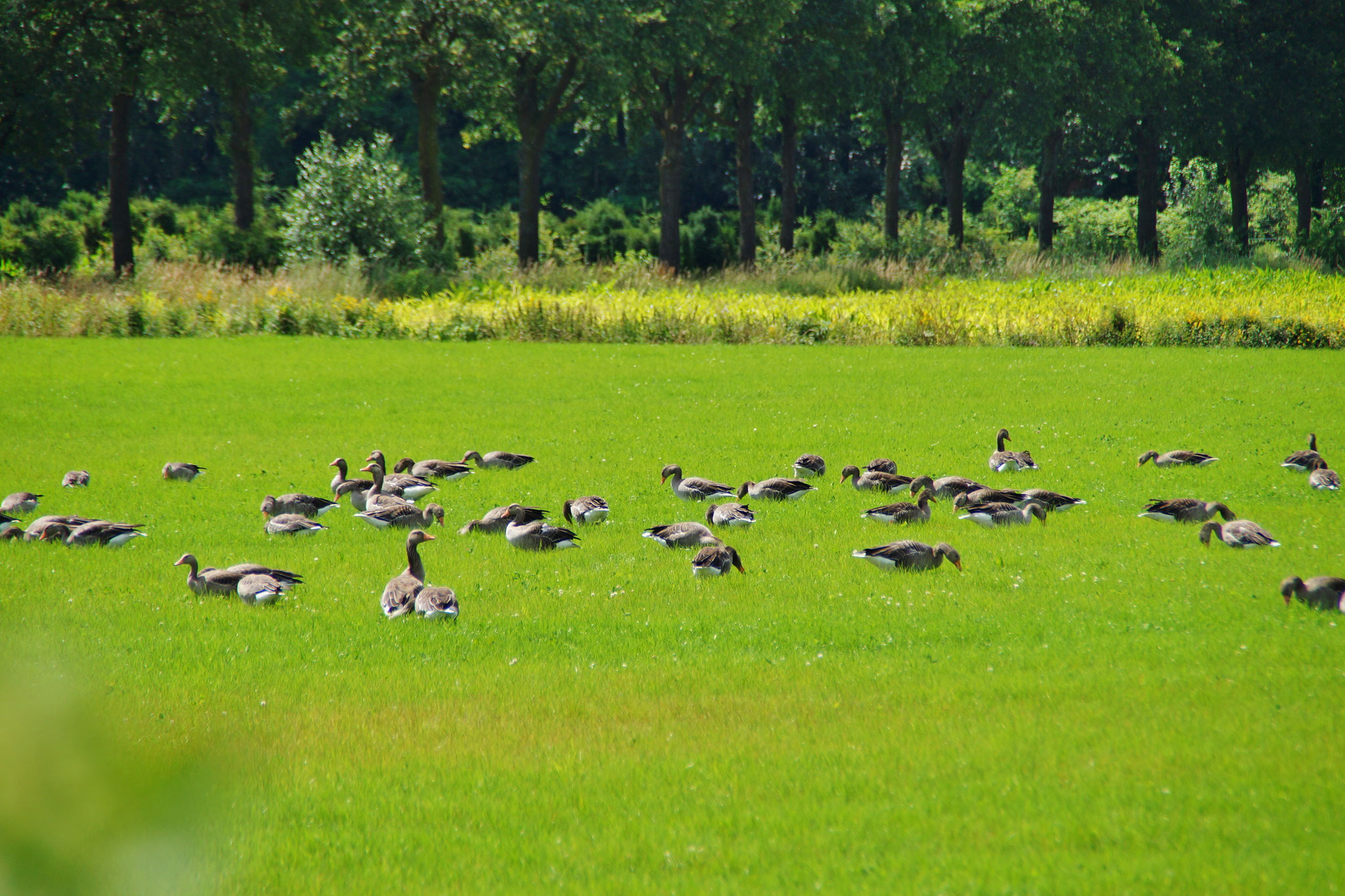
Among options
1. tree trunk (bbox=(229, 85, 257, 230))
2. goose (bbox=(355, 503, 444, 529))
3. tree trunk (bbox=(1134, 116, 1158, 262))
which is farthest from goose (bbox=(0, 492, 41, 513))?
tree trunk (bbox=(1134, 116, 1158, 262))

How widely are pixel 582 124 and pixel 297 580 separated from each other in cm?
4575

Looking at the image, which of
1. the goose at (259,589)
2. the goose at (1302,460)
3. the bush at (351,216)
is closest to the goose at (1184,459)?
the goose at (1302,460)

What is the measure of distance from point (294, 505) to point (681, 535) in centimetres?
421

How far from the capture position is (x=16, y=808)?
5.39 metres

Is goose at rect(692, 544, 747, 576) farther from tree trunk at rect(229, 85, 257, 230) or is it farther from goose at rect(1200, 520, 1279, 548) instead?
tree trunk at rect(229, 85, 257, 230)

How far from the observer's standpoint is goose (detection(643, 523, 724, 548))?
9.85m

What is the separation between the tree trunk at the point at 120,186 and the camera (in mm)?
38656

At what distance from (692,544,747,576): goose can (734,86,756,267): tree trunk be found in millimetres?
41297

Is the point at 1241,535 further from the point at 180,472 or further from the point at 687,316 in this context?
the point at 687,316

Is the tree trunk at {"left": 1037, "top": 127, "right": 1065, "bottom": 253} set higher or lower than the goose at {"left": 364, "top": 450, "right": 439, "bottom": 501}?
higher

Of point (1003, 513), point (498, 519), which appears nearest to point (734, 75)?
point (1003, 513)

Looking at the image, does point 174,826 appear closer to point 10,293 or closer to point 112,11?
point 10,293

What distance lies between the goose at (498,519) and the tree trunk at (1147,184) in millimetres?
51377

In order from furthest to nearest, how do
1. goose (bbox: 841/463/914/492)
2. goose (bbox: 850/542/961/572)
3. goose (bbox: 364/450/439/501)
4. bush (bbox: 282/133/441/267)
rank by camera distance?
bush (bbox: 282/133/441/267) < goose (bbox: 841/463/914/492) < goose (bbox: 364/450/439/501) < goose (bbox: 850/542/961/572)
